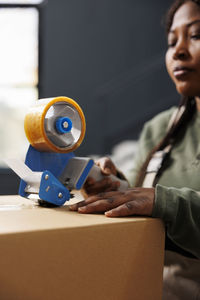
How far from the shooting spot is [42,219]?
543 mm

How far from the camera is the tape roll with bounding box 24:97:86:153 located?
61 cm

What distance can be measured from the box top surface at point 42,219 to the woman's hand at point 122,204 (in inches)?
0.6

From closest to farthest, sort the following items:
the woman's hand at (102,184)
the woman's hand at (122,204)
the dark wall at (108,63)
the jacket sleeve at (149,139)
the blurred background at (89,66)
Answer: the woman's hand at (122,204)
the woman's hand at (102,184)
the jacket sleeve at (149,139)
the blurred background at (89,66)
the dark wall at (108,63)

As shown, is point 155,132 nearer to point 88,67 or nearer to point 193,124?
point 193,124

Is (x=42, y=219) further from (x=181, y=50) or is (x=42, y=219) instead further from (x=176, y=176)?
(x=181, y=50)

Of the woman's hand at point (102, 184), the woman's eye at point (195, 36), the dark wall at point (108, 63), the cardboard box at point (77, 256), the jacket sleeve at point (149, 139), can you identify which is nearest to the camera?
the cardboard box at point (77, 256)

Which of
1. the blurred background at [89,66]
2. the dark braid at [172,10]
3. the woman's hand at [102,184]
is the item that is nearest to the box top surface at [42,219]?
the woman's hand at [102,184]

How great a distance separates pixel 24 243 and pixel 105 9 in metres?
3.46

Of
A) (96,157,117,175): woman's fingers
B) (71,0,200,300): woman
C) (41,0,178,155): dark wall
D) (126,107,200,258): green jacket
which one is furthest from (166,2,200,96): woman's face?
(41,0,178,155): dark wall

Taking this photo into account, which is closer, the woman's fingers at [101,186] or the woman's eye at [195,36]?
the woman's fingers at [101,186]

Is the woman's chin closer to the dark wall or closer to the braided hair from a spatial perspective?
the braided hair

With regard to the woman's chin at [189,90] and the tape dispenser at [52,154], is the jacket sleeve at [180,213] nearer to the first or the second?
the tape dispenser at [52,154]

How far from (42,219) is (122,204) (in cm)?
14

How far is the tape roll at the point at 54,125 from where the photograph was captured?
2.01 ft
